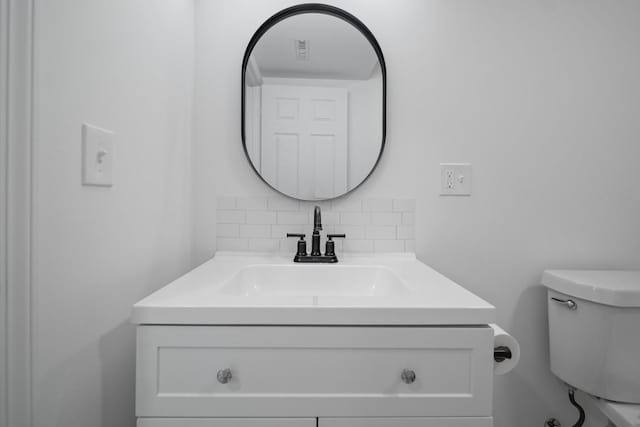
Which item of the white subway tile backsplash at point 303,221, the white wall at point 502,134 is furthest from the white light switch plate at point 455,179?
the white subway tile backsplash at point 303,221

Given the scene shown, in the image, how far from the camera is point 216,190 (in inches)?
49.8

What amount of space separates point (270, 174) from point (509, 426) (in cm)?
131

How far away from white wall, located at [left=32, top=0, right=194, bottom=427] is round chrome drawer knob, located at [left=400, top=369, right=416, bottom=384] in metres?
0.65

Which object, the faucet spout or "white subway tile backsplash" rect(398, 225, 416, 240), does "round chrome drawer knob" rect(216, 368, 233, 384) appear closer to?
the faucet spout

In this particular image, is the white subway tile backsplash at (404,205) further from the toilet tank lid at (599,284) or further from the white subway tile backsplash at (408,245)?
the toilet tank lid at (599,284)

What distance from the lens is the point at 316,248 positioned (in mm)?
1175

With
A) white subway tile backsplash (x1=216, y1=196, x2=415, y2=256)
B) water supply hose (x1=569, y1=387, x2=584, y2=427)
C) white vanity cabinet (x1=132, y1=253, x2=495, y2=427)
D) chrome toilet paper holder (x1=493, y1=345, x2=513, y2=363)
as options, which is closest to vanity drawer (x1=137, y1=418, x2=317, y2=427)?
white vanity cabinet (x1=132, y1=253, x2=495, y2=427)

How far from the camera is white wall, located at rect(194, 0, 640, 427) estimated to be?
126cm

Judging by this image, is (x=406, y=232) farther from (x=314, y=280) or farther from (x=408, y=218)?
(x=314, y=280)

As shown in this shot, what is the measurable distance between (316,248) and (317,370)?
1.76 ft

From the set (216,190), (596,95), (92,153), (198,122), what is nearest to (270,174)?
(216,190)

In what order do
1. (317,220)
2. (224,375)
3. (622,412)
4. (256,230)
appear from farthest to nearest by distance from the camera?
(256,230), (317,220), (622,412), (224,375)

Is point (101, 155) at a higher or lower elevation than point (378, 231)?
higher

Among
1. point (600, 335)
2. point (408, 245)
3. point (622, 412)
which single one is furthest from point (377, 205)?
point (622, 412)
